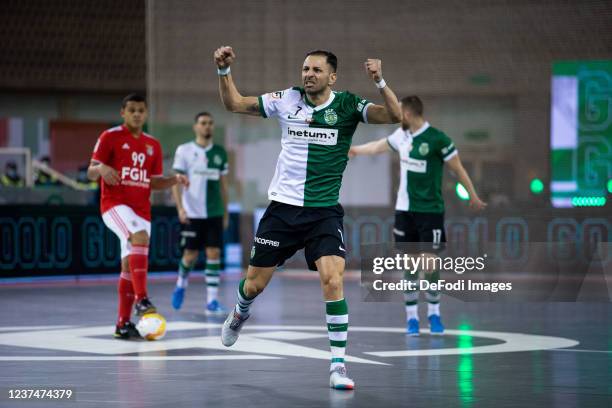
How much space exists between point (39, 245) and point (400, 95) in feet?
25.4

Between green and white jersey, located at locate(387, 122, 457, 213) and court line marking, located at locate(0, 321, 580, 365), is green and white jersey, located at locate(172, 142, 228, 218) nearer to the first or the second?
court line marking, located at locate(0, 321, 580, 365)

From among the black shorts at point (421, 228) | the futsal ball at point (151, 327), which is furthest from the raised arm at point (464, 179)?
the futsal ball at point (151, 327)

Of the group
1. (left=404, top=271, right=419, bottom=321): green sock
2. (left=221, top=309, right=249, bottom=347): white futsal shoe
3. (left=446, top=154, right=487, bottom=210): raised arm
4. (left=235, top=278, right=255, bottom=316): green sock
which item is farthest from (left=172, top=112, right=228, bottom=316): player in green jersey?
(left=235, top=278, right=255, bottom=316): green sock

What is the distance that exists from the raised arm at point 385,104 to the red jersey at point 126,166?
11.2 feet

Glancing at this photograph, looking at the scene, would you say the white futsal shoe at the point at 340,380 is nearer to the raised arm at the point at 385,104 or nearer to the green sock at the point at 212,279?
the raised arm at the point at 385,104

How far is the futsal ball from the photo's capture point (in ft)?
30.7

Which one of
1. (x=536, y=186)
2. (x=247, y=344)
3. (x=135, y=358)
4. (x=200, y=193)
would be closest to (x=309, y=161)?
(x=135, y=358)

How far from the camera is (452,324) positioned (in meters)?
11.3

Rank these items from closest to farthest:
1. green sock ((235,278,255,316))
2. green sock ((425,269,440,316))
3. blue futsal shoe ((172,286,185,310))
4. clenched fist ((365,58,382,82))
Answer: clenched fist ((365,58,382,82))
green sock ((235,278,255,316))
green sock ((425,269,440,316))
blue futsal shoe ((172,286,185,310))

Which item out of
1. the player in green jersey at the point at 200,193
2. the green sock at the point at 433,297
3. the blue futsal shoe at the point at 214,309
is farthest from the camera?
the player in green jersey at the point at 200,193

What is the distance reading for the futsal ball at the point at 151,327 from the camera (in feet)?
30.7

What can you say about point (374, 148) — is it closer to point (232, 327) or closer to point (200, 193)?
point (200, 193)

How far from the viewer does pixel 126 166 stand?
9727 millimetres

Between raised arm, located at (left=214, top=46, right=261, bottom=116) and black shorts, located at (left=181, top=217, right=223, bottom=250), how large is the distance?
5.62m
